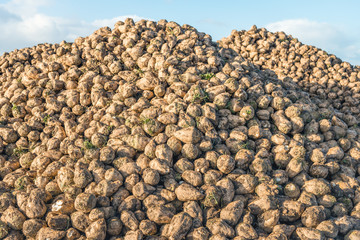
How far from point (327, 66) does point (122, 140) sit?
786 centimetres

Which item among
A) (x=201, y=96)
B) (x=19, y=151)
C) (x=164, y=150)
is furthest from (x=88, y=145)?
(x=201, y=96)

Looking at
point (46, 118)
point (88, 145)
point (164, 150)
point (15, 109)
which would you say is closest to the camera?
point (164, 150)

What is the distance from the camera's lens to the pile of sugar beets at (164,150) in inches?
148

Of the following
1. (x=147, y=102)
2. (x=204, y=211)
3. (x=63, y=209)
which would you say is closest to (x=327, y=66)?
(x=147, y=102)

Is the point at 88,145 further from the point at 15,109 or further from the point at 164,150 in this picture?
the point at 15,109

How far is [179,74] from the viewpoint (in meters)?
5.61

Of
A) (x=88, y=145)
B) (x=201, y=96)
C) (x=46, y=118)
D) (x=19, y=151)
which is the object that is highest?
(x=201, y=96)

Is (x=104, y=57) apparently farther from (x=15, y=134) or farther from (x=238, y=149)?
(x=238, y=149)

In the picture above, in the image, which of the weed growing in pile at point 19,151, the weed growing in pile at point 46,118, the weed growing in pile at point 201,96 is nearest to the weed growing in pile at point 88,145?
the weed growing in pile at point 46,118

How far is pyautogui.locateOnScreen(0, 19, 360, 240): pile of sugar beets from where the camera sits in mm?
3764

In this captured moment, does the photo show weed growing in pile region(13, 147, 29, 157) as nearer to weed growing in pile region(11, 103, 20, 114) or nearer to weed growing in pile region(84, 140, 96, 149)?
weed growing in pile region(11, 103, 20, 114)

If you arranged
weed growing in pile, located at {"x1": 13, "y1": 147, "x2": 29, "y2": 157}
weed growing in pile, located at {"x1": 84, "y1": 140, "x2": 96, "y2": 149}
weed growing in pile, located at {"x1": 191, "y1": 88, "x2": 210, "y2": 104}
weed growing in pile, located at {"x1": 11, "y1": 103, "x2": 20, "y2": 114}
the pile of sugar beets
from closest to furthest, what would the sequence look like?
the pile of sugar beets
weed growing in pile, located at {"x1": 84, "y1": 140, "x2": 96, "y2": 149}
weed growing in pile, located at {"x1": 191, "y1": 88, "x2": 210, "y2": 104}
weed growing in pile, located at {"x1": 13, "y1": 147, "x2": 29, "y2": 157}
weed growing in pile, located at {"x1": 11, "y1": 103, "x2": 20, "y2": 114}

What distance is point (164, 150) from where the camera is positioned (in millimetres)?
4297

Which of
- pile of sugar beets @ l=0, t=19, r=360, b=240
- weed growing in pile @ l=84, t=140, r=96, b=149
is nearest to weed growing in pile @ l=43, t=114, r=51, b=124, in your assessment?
pile of sugar beets @ l=0, t=19, r=360, b=240
